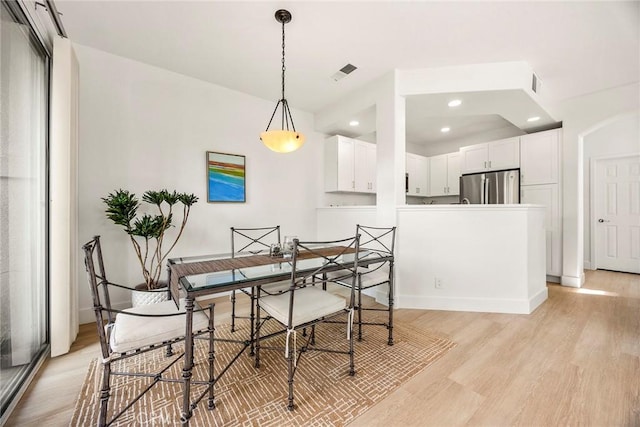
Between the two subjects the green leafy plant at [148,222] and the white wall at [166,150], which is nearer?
the green leafy plant at [148,222]

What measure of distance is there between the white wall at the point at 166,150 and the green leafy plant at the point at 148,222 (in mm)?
132

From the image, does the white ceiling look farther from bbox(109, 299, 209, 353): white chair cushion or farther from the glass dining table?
bbox(109, 299, 209, 353): white chair cushion

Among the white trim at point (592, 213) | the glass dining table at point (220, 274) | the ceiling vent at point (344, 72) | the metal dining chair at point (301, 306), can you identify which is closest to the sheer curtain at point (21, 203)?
the glass dining table at point (220, 274)

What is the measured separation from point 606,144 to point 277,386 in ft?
22.4

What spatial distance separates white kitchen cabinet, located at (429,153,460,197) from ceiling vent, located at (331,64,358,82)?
343cm

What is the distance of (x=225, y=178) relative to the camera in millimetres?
3564

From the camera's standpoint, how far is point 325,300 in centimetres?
186

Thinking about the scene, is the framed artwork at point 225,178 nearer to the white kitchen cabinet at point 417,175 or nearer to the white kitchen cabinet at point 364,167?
the white kitchen cabinet at point 364,167

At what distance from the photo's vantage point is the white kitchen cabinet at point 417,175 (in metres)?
5.73

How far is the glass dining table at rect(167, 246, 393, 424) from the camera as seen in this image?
1394 mm

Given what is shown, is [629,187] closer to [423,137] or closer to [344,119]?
[423,137]

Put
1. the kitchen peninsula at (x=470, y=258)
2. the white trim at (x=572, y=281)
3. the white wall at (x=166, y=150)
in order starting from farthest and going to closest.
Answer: the white trim at (x=572, y=281)
the kitchen peninsula at (x=470, y=258)
the white wall at (x=166, y=150)

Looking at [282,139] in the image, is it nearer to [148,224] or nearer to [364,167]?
[148,224]

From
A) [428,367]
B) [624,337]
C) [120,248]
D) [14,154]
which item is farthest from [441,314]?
[14,154]
